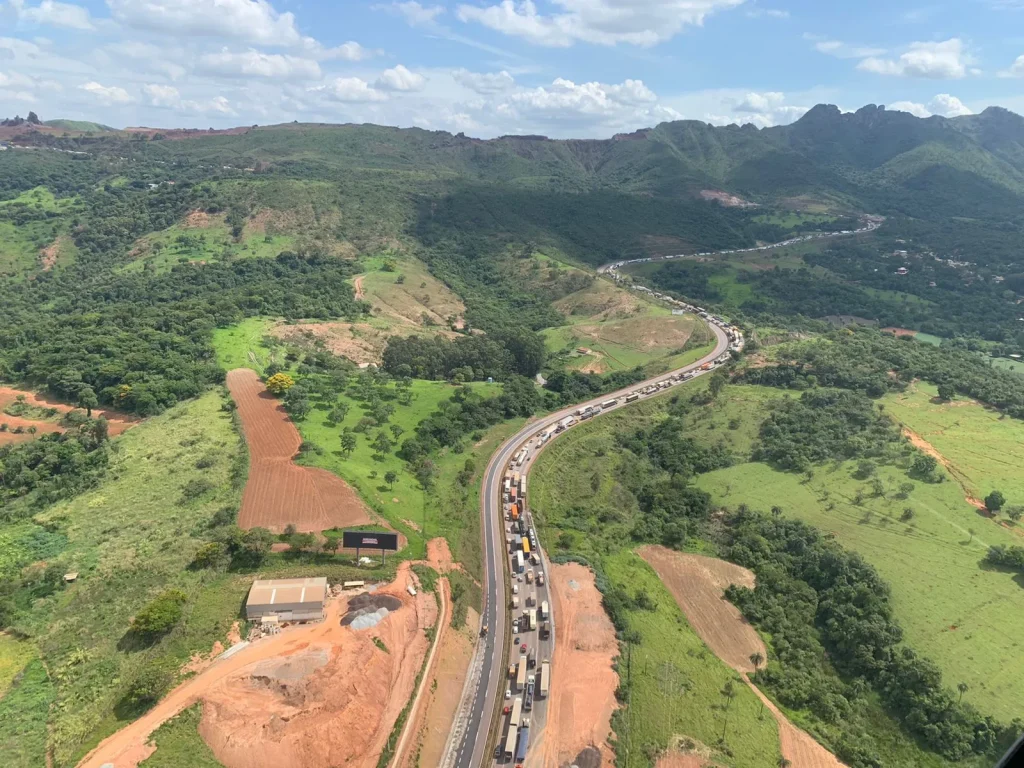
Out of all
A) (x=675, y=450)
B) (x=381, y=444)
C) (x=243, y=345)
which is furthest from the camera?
(x=243, y=345)

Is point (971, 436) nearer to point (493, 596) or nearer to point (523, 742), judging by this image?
point (493, 596)

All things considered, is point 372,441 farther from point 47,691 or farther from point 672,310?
point 672,310

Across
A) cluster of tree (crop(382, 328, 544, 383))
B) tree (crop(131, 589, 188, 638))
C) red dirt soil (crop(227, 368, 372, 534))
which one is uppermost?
cluster of tree (crop(382, 328, 544, 383))

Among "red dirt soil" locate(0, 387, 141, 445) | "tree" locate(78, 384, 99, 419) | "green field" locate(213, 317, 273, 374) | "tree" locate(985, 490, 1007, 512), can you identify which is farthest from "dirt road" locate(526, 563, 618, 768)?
"tree" locate(78, 384, 99, 419)

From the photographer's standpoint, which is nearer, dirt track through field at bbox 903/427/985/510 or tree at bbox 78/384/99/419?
dirt track through field at bbox 903/427/985/510

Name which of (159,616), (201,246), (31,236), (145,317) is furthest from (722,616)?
(31,236)

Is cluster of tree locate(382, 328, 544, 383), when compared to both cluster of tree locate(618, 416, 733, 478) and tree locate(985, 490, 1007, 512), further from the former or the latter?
tree locate(985, 490, 1007, 512)
